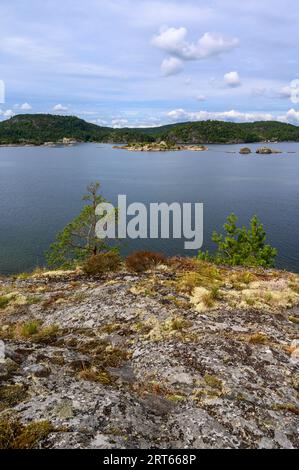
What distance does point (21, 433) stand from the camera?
646cm

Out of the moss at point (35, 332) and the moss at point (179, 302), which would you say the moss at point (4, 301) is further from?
the moss at point (179, 302)

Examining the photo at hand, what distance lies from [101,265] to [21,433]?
524 inches

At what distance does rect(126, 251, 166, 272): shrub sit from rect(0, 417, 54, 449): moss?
41.8ft

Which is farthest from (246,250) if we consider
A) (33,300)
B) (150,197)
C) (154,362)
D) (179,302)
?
(150,197)

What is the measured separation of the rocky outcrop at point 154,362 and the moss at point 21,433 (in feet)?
0.25

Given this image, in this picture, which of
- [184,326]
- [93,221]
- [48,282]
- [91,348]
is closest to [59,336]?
[91,348]

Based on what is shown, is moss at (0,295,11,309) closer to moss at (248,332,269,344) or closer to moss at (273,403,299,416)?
moss at (248,332,269,344)

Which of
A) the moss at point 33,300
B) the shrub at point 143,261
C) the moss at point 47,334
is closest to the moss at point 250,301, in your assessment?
the shrub at point 143,261

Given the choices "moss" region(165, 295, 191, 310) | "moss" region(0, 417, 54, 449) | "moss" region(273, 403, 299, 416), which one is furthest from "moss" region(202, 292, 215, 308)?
"moss" region(0, 417, 54, 449)

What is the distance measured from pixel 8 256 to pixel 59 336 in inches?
1737

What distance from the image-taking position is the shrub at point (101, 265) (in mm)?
19531

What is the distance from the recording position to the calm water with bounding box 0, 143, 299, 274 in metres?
57.0

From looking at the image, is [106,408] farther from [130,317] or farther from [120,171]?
[120,171]

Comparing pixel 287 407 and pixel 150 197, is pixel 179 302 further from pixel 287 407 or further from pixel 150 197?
pixel 150 197
